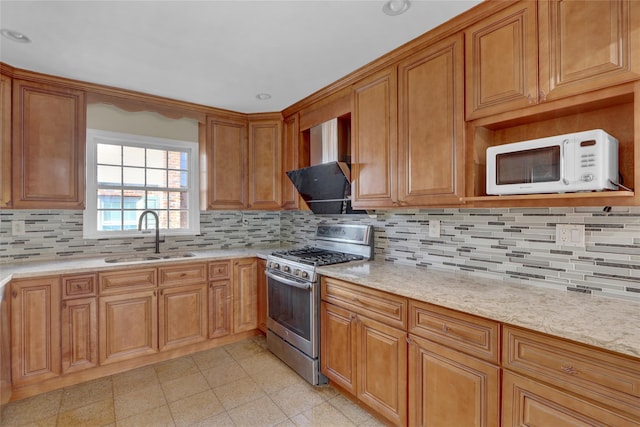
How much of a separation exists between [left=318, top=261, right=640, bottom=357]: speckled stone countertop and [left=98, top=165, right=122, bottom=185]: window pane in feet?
7.64

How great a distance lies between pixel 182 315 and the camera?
2.80m

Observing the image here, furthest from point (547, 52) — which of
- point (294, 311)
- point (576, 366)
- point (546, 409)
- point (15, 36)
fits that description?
point (15, 36)

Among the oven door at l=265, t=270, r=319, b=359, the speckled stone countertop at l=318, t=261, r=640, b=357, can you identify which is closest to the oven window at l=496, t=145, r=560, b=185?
the speckled stone countertop at l=318, t=261, r=640, b=357

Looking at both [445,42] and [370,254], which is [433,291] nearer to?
[370,254]

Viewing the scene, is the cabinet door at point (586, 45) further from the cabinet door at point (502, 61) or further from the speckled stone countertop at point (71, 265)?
the speckled stone countertop at point (71, 265)

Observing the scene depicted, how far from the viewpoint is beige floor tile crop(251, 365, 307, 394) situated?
2.35m

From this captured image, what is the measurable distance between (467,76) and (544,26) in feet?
1.26

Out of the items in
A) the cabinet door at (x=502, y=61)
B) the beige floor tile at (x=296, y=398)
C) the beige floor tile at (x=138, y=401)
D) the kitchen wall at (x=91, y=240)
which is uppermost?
the cabinet door at (x=502, y=61)

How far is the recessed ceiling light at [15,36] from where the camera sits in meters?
1.87

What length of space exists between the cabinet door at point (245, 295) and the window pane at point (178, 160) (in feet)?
4.03

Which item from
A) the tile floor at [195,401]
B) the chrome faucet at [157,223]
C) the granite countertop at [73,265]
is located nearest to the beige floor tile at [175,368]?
the tile floor at [195,401]

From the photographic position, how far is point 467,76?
176cm

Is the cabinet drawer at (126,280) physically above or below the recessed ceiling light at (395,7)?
below

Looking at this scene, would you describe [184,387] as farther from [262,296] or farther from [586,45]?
[586,45]
